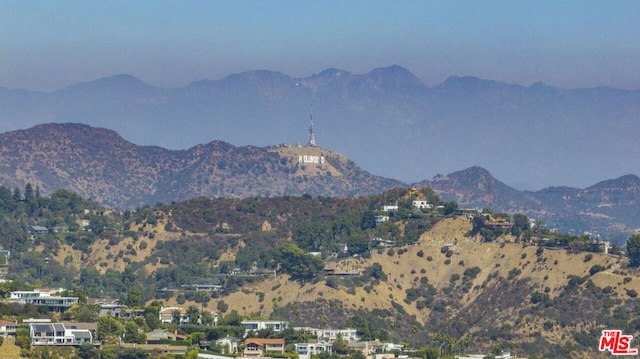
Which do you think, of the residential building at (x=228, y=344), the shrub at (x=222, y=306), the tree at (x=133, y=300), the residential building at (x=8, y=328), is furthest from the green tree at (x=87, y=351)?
the shrub at (x=222, y=306)

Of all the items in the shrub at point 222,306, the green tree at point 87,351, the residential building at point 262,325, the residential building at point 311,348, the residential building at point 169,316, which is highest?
the shrub at point 222,306

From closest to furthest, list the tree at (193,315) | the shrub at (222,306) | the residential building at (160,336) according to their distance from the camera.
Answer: the residential building at (160,336) < the tree at (193,315) < the shrub at (222,306)

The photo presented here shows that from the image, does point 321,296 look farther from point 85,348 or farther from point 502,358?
point 85,348

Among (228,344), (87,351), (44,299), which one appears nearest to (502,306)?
(228,344)

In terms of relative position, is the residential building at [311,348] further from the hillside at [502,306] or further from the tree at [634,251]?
the tree at [634,251]

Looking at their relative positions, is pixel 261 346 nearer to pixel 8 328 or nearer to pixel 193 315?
pixel 193 315

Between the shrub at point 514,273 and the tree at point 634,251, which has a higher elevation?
the tree at point 634,251

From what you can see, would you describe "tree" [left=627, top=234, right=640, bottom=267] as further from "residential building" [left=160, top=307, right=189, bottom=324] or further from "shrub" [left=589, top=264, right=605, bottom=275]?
"residential building" [left=160, top=307, right=189, bottom=324]

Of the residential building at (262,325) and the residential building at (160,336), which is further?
the residential building at (262,325)

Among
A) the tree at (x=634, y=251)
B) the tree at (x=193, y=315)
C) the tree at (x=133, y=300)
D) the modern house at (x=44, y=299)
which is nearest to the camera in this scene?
the modern house at (x=44, y=299)
